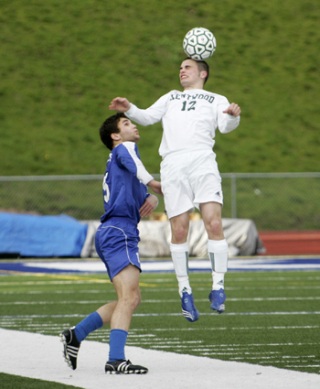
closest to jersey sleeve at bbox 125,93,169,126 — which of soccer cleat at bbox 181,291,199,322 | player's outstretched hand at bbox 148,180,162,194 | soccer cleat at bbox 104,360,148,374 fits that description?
player's outstretched hand at bbox 148,180,162,194

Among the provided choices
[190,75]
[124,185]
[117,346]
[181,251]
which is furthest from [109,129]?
[117,346]

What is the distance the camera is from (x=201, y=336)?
12.1 m

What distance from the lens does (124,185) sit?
9477 millimetres

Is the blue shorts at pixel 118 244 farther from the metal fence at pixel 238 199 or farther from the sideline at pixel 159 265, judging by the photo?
the metal fence at pixel 238 199

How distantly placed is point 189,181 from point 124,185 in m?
1.00

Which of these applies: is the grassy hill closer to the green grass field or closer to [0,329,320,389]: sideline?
the green grass field

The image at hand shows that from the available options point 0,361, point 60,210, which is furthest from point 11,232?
point 0,361

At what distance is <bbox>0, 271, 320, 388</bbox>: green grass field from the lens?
10.8 m

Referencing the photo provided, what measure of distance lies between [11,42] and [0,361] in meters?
37.6

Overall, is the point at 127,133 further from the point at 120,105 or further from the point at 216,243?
the point at 216,243

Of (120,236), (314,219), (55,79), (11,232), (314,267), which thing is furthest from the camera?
(55,79)

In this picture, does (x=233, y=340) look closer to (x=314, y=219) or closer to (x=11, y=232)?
(x=11, y=232)

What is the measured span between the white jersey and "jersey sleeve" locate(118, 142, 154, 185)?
0.79 m

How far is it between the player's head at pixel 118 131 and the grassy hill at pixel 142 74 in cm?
3130
